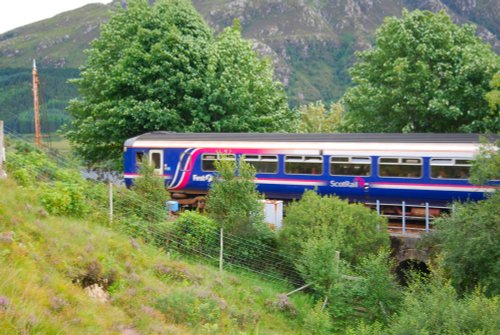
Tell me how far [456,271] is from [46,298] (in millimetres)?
12484

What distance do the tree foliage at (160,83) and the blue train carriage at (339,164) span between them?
11.1 ft

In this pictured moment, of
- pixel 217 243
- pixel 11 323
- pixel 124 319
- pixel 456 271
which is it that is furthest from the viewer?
pixel 217 243

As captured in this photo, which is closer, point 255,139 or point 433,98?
point 255,139

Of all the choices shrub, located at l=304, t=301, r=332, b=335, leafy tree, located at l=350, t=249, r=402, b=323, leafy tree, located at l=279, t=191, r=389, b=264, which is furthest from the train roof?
shrub, located at l=304, t=301, r=332, b=335

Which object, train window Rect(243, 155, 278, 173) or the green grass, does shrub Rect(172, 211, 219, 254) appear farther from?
train window Rect(243, 155, 278, 173)

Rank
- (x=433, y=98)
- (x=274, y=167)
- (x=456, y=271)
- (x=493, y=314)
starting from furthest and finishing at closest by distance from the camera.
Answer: (x=433, y=98), (x=274, y=167), (x=456, y=271), (x=493, y=314)

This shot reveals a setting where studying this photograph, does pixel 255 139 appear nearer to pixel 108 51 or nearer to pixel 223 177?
pixel 223 177

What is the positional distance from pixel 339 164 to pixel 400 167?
91.1 inches

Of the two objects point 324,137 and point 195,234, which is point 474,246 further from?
point 324,137

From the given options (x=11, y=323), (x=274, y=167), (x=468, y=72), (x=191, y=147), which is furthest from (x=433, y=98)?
(x=11, y=323)

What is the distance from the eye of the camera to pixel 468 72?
27781 millimetres

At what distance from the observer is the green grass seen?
29.6ft

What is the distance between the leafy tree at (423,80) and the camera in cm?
2764

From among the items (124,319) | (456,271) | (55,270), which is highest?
(55,270)
